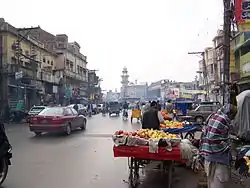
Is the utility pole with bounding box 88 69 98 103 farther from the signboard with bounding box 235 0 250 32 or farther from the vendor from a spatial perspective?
the vendor

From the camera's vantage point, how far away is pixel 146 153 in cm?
696

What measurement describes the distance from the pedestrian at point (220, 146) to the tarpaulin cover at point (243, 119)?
25.6 ft

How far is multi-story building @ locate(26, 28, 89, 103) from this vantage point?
60.8 m

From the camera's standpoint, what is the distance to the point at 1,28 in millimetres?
38094

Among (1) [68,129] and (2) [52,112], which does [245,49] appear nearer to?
(1) [68,129]

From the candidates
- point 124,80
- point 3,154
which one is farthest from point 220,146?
point 124,80

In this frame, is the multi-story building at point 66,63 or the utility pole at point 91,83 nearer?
the multi-story building at point 66,63

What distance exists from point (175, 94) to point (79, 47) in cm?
2625

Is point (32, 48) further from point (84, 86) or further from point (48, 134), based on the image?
point (84, 86)

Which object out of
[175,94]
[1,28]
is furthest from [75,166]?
[175,94]

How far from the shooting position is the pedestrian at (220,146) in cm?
496

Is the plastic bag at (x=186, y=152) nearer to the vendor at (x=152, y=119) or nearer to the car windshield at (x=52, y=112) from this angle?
the vendor at (x=152, y=119)

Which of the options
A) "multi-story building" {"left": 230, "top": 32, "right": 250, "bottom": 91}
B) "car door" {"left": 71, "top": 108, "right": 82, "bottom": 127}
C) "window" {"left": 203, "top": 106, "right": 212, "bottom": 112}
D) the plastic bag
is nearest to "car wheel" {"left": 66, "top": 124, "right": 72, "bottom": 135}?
"car door" {"left": 71, "top": 108, "right": 82, "bottom": 127}

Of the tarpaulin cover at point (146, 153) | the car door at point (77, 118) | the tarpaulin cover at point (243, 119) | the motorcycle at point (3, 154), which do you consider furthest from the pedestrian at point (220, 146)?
the car door at point (77, 118)
